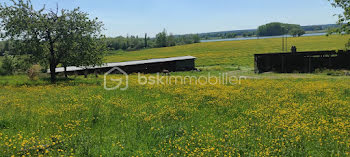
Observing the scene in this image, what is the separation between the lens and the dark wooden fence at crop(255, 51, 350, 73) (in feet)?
120

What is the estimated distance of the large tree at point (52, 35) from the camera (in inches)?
901

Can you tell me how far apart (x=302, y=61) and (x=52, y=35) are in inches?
1280

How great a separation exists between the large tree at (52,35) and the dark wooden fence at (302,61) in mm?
24899

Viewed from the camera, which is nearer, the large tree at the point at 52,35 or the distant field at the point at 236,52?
the large tree at the point at 52,35

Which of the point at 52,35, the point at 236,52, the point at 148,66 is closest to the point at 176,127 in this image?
the point at 52,35

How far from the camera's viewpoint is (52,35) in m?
24.7

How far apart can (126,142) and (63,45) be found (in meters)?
19.1

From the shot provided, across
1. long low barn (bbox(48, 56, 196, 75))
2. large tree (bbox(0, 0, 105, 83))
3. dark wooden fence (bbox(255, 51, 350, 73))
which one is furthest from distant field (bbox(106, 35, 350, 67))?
large tree (bbox(0, 0, 105, 83))

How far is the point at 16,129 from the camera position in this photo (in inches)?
376

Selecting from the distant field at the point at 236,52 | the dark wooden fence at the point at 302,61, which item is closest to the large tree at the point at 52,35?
the dark wooden fence at the point at 302,61

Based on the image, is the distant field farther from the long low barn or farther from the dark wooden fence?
the dark wooden fence

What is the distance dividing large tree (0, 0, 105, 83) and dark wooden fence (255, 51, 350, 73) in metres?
24.9

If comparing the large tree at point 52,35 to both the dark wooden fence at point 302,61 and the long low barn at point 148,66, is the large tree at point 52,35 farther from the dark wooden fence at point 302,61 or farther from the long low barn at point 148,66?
the dark wooden fence at point 302,61

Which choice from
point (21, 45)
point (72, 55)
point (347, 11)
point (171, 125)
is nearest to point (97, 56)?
point (72, 55)
